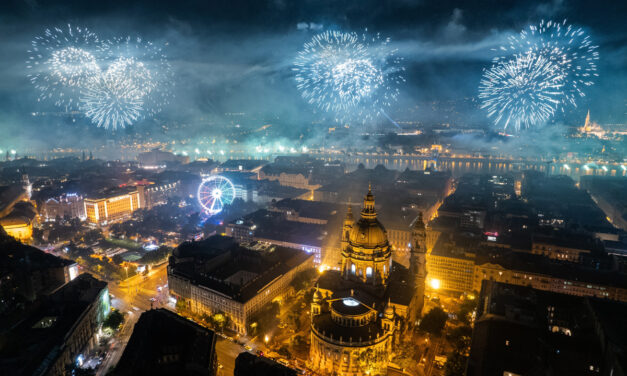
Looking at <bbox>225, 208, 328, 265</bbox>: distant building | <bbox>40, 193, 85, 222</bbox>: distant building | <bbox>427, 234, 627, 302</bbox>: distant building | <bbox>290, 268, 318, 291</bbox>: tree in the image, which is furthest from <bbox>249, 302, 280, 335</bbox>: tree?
<bbox>40, 193, 85, 222</bbox>: distant building

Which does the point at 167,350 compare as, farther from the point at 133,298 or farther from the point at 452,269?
the point at 452,269

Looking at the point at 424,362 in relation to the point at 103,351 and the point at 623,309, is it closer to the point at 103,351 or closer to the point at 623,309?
the point at 623,309

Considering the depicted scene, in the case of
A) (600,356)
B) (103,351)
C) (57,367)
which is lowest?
(103,351)

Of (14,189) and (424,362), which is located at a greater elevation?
(14,189)

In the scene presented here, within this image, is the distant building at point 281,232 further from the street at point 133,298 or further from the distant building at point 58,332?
the distant building at point 58,332

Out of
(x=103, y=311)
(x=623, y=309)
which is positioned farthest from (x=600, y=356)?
(x=103, y=311)

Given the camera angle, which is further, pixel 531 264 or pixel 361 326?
pixel 531 264

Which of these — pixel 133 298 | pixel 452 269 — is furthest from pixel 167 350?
pixel 452 269

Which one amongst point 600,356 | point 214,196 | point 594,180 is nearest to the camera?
point 600,356
